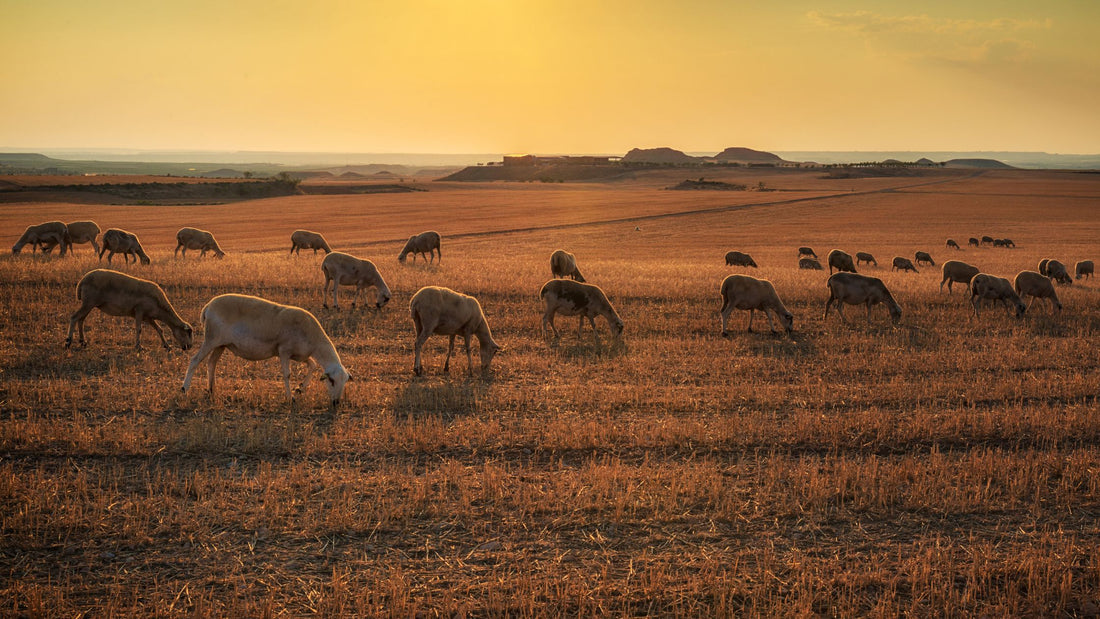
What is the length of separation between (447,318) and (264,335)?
3772 millimetres

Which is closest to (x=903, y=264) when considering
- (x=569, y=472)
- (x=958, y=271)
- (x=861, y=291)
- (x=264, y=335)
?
(x=958, y=271)

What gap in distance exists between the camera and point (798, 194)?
10356 cm

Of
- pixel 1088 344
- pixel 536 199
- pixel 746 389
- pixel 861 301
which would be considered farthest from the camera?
pixel 536 199

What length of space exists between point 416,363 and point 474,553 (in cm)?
771

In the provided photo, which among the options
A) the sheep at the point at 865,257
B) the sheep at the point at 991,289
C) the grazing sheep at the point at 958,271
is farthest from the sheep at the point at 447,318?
the sheep at the point at 865,257

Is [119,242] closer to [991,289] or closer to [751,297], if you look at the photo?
[751,297]

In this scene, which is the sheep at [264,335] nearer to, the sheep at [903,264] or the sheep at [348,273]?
the sheep at [348,273]

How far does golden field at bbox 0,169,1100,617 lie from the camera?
718 cm

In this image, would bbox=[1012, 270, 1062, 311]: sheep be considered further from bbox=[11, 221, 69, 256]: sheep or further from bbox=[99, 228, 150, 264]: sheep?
bbox=[11, 221, 69, 256]: sheep

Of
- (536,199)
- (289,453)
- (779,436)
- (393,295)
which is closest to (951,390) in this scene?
(779,436)

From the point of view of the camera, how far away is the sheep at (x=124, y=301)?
16141 millimetres

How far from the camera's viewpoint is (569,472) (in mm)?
10031

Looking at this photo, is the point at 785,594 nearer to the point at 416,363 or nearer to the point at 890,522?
the point at 890,522

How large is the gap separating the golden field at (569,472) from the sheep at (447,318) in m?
0.54
